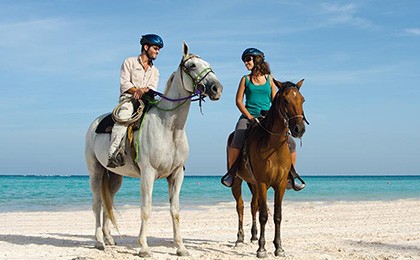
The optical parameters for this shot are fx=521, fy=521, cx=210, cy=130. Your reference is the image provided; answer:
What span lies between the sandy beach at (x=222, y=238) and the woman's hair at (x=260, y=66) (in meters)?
Result: 2.58

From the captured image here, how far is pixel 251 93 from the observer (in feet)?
24.7

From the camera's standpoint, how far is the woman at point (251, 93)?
7461 millimetres

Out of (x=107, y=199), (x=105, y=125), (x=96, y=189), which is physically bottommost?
(x=107, y=199)

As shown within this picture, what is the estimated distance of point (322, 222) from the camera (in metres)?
12.0

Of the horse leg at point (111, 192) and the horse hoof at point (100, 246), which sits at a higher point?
the horse leg at point (111, 192)

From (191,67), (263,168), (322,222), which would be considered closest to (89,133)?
(191,67)

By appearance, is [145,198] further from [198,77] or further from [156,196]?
[156,196]

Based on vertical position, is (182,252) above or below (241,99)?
below

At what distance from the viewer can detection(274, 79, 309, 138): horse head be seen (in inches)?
240

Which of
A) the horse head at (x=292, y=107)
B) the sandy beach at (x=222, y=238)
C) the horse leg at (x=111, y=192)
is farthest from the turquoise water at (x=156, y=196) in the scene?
the horse head at (x=292, y=107)

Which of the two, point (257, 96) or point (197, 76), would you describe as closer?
point (197, 76)

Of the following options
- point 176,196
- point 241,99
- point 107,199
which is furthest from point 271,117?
Answer: point 107,199

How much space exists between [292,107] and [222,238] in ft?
12.4

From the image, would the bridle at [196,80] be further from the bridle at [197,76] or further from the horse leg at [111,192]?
the horse leg at [111,192]
